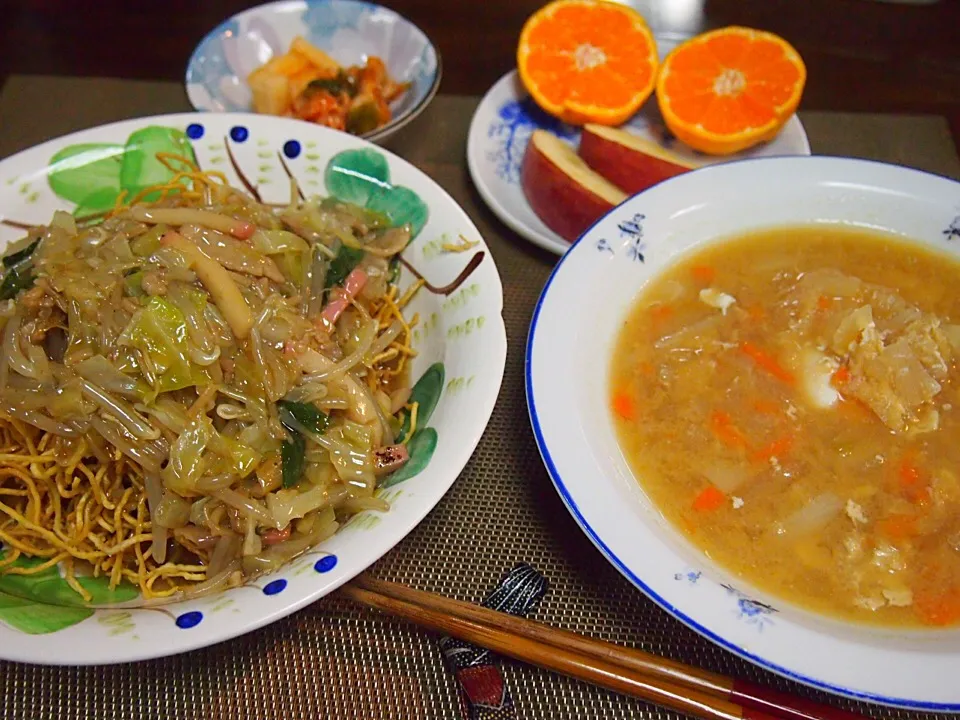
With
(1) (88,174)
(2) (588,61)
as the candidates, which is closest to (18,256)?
(1) (88,174)

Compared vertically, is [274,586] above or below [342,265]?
below

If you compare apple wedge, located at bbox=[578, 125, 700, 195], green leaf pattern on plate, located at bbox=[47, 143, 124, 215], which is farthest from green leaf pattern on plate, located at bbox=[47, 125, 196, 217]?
apple wedge, located at bbox=[578, 125, 700, 195]

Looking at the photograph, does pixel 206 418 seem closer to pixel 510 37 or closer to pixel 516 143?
pixel 516 143

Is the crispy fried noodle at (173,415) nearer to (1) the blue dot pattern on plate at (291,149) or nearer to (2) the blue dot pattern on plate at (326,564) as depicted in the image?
(2) the blue dot pattern on plate at (326,564)

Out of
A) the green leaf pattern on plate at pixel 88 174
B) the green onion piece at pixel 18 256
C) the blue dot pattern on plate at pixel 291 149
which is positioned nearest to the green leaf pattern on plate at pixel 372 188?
the blue dot pattern on plate at pixel 291 149

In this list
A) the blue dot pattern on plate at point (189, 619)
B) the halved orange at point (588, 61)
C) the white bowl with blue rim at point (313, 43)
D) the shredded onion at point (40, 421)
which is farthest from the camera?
the white bowl with blue rim at point (313, 43)

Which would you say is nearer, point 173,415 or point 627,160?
point 173,415

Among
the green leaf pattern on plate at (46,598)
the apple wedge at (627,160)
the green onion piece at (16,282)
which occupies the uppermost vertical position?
the green onion piece at (16,282)
